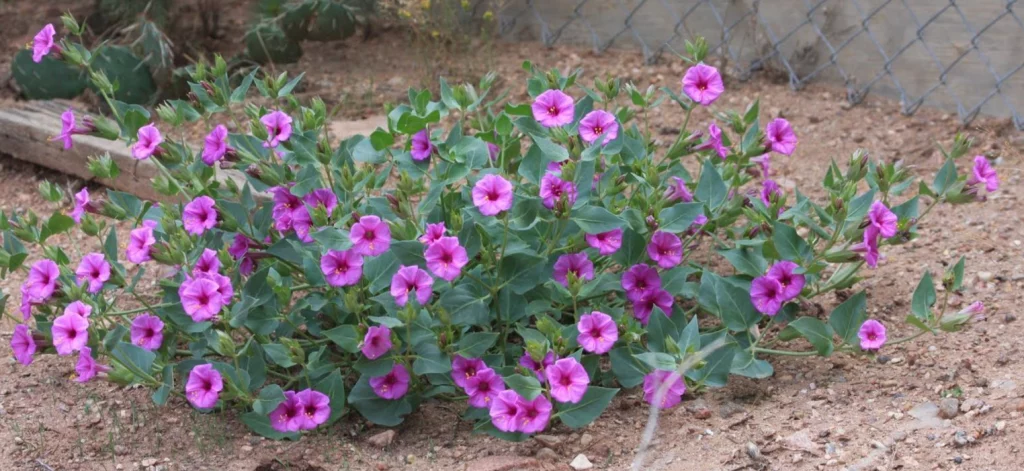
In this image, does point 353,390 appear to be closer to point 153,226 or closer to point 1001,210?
point 153,226

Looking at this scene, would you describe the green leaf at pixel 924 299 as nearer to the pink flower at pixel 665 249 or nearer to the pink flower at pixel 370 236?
the pink flower at pixel 665 249

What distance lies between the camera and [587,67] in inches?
164

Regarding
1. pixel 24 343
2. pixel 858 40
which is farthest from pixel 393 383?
pixel 858 40

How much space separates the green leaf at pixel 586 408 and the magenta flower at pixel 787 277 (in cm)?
43

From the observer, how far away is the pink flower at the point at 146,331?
224cm

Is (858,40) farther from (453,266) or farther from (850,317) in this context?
(453,266)

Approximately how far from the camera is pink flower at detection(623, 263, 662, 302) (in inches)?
90.4

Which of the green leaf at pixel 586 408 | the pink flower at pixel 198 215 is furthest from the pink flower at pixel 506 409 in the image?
the pink flower at pixel 198 215

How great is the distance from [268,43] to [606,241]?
231 centimetres

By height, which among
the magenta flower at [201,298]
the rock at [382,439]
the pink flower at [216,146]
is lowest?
the rock at [382,439]

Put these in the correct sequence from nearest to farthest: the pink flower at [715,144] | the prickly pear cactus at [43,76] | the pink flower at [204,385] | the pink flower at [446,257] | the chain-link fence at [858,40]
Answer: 1. the pink flower at [446,257]
2. the pink flower at [204,385]
3. the pink flower at [715,144]
4. the chain-link fence at [858,40]
5. the prickly pear cactus at [43,76]

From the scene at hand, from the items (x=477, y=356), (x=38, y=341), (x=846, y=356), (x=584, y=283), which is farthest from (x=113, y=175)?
(x=846, y=356)

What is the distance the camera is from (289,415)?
86.1 inches

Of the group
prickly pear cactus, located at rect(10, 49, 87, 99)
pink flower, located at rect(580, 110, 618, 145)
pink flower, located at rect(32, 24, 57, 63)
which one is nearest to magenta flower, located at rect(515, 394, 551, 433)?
pink flower, located at rect(580, 110, 618, 145)
